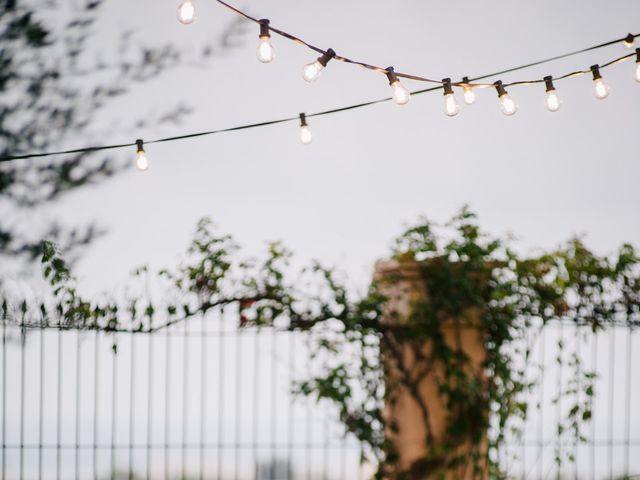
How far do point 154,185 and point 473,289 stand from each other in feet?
10.3

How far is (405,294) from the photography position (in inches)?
194

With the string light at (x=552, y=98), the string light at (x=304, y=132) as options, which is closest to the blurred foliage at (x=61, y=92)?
the string light at (x=304, y=132)

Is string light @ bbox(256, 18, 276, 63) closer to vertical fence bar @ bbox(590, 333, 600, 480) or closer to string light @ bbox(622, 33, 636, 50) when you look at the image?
string light @ bbox(622, 33, 636, 50)

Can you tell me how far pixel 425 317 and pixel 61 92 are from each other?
4366 millimetres

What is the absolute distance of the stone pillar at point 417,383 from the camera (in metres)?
4.82

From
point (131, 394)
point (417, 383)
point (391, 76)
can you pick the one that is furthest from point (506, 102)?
point (131, 394)

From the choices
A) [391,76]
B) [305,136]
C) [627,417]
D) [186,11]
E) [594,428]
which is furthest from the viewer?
[627,417]

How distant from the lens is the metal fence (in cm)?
475

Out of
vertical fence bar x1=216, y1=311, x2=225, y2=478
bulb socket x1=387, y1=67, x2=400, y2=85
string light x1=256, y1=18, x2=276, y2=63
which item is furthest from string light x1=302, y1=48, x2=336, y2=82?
vertical fence bar x1=216, y1=311, x2=225, y2=478

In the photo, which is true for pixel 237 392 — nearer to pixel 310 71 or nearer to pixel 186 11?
pixel 310 71

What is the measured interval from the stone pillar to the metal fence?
0.28 metres

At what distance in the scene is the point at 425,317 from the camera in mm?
4820

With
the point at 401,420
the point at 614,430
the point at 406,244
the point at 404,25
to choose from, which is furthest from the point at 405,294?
the point at 404,25

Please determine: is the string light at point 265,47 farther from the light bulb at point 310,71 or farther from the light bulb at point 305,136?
the light bulb at point 305,136
